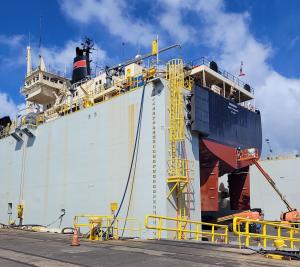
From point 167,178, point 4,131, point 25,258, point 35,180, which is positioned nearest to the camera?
point 25,258

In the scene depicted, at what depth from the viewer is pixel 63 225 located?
21797mm

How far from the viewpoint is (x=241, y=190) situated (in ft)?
83.8

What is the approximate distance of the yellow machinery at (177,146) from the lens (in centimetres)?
1695

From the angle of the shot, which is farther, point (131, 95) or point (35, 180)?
point (35, 180)

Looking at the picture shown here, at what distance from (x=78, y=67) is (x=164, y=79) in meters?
14.7

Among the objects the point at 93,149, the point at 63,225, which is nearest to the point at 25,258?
the point at 93,149

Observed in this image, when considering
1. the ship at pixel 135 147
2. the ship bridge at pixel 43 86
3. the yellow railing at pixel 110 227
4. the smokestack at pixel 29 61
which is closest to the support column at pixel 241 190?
the ship at pixel 135 147

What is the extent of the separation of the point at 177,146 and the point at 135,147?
202 centimetres

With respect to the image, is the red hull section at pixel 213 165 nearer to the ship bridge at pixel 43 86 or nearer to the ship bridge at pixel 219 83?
the ship bridge at pixel 219 83

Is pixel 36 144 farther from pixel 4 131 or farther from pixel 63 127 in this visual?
pixel 4 131

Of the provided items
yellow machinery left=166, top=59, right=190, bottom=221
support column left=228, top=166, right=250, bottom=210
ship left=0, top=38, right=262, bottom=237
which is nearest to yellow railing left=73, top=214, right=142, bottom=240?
ship left=0, top=38, right=262, bottom=237

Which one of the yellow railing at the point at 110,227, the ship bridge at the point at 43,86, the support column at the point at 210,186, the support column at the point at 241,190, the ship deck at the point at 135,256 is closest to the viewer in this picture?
the ship deck at the point at 135,256

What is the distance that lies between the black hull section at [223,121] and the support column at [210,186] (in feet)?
4.99

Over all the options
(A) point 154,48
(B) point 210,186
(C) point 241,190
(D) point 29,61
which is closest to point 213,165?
(B) point 210,186
